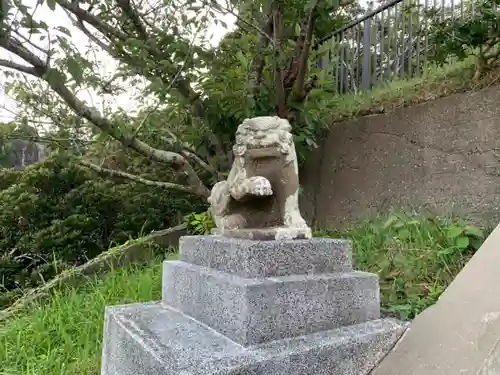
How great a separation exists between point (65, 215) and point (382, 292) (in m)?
4.47

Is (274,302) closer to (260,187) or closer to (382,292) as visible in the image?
(260,187)

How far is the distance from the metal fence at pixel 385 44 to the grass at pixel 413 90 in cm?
21

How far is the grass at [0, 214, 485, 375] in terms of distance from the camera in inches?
84.3

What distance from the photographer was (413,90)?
351 cm

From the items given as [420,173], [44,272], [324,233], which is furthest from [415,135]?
[44,272]

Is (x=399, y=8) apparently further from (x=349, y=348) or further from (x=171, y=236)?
(x=349, y=348)

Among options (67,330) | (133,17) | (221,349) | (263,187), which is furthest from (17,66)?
(221,349)

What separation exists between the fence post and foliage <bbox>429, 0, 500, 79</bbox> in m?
0.99

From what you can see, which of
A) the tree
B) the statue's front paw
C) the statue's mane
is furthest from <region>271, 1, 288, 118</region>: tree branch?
the statue's front paw

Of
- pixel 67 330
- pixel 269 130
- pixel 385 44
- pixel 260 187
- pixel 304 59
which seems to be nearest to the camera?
pixel 260 187

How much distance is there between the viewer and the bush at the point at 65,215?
5016 mm

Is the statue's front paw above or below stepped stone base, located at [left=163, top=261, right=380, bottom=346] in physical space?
above

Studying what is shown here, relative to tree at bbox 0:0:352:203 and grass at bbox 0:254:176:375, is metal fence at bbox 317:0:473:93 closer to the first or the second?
tree at bbox 0:0:352:203

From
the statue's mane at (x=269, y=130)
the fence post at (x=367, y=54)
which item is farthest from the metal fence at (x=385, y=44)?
the statue's mane at (x=269, y=130)
